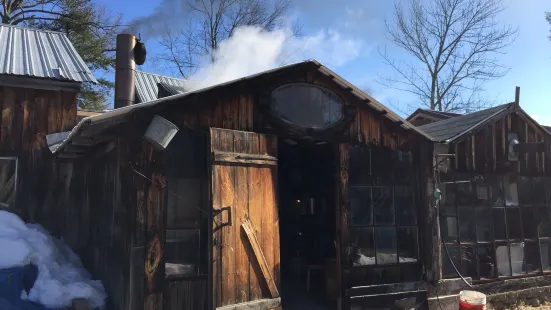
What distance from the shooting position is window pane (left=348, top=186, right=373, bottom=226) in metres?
7.84

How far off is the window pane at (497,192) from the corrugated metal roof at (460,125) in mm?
1334

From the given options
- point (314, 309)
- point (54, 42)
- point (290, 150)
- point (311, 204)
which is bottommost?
point (314, 309)

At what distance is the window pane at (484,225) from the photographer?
9242 mm

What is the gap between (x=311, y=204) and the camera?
1002cm

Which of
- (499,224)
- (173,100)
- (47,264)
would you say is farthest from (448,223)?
(47,264)

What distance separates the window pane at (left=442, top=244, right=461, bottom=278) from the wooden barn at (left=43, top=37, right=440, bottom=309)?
0.58 meters

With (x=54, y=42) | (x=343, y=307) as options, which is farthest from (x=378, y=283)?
(x=54, y=42)

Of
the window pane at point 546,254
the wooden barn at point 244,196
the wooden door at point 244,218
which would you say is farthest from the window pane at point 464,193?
the wooden door at point 244,218

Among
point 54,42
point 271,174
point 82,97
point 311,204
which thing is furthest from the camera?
point 82,97

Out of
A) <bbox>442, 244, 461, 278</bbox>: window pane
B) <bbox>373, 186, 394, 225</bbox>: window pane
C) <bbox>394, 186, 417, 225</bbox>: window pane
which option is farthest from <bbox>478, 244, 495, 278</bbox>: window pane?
<bbox>373, 186, 394, 225</bbox>: window pane

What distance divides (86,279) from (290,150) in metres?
5.14

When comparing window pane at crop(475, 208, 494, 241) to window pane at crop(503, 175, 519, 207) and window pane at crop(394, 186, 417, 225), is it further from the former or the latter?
window pane at crop(394, 186, 417, 225)

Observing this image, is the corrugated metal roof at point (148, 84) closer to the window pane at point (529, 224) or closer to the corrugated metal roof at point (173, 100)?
the corrugated metal roof at point (173, 100)

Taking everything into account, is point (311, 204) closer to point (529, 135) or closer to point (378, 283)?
point (378, 283)
